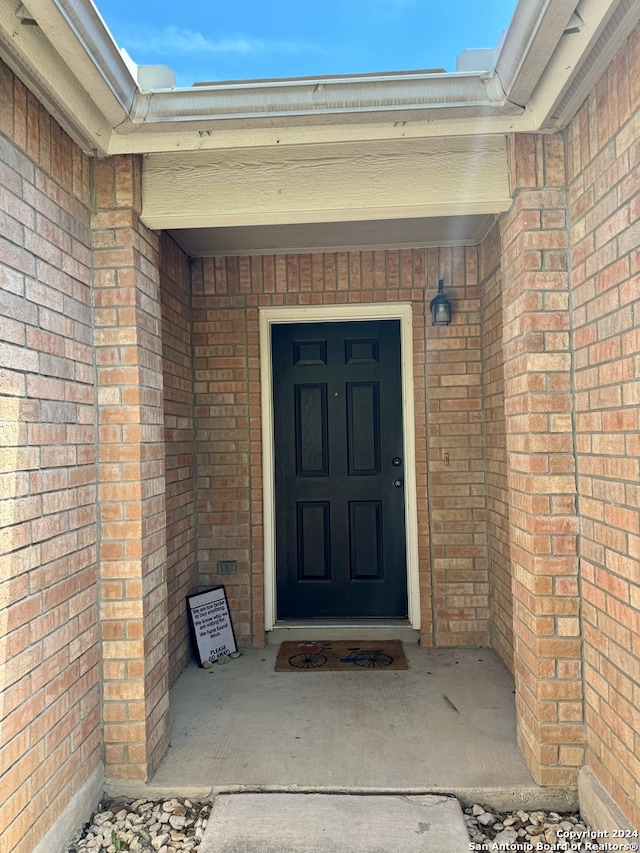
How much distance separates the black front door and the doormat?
0.63 feet

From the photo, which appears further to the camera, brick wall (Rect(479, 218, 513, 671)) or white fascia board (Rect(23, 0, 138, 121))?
brick wall (Rect(479, 218, 513, 671))

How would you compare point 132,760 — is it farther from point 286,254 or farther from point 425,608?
point 286,254

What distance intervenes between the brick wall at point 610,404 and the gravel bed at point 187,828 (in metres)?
0.25

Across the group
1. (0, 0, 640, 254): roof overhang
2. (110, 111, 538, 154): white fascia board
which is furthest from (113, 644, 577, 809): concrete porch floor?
(110, 111, 538, 154): white fascia board

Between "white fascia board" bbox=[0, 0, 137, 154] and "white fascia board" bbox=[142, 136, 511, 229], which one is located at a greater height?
"white fascia board" bbox=[0, 0, 137, 154]

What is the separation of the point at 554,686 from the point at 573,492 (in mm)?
710

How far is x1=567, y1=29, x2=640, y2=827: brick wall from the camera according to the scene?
1603 mm

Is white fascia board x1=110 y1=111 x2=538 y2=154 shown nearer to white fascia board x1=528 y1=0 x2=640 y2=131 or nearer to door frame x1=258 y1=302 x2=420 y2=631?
white fascia board x1=528 y1=0 x2=640 y2=131

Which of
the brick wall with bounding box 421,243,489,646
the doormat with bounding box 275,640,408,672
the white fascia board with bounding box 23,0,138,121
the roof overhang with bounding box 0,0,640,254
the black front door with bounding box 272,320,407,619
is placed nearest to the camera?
the white fascia board with bounding box 23,0,138,121

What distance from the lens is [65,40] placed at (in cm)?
153

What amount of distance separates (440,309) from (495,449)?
869 mm

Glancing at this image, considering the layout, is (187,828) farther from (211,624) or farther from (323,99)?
(323,99)

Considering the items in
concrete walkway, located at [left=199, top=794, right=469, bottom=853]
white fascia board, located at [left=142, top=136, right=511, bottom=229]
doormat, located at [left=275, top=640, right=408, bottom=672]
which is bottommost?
concrete walkway, located at [left=199, top=794, right=469, bottom=853]

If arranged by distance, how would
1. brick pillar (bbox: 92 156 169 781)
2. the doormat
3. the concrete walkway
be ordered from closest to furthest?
the concrete walkway
brick pillar (bbox: 92 156 169 781)
the doormat
